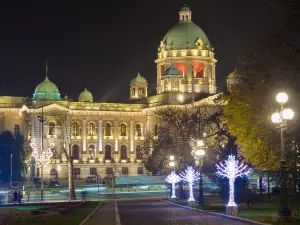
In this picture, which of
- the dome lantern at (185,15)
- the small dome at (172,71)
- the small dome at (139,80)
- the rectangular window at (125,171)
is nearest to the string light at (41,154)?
the rectangular window at (125,171)

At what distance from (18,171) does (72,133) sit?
1764 cm

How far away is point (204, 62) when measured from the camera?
488 ft

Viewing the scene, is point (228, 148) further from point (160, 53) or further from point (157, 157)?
point (160, 53)

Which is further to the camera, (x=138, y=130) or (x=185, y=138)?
(x=138, y=130)

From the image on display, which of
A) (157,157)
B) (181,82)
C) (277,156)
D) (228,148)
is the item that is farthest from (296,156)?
(181,82)

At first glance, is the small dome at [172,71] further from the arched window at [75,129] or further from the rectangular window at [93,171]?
the rectangular window at [93,171]

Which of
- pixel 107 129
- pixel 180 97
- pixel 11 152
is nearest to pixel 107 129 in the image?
pixel 107 129

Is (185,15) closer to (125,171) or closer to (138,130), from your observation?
(138,130)

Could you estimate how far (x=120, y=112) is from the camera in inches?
5886

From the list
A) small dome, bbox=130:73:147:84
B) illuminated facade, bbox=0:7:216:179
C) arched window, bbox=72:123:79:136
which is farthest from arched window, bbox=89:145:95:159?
small dome, bbox=130:73:147:84

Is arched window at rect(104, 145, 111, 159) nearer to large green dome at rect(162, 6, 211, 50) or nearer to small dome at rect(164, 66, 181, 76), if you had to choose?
small dome at rect(164, 66, 181, 76)

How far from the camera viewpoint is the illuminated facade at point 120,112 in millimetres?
140225

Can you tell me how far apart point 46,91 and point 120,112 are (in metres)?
17.0

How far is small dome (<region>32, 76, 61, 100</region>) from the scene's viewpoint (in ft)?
453
